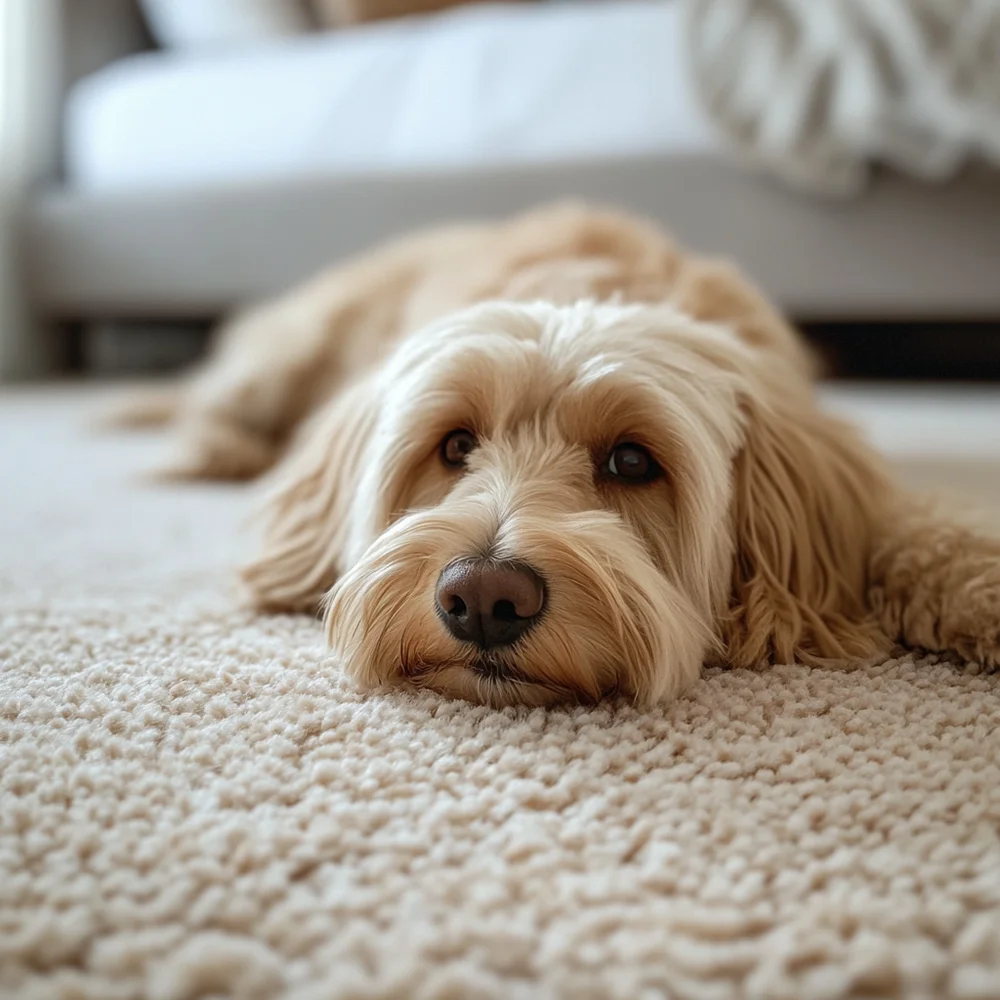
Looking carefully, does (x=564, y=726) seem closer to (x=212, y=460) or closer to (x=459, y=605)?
(x=459, y=605)

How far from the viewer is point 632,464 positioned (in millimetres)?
1308

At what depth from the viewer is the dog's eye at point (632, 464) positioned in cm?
131

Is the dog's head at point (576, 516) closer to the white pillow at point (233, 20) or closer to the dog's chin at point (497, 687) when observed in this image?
the dog's chin at point (497, 687)

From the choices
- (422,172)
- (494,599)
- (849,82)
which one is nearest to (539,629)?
(494,599)

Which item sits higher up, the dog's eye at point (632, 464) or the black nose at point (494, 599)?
the dog's eye at point (632, 464)

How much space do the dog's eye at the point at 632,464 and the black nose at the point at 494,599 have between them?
1.05 ft

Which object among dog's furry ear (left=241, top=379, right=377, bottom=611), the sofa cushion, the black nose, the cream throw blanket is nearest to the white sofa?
the sofa cushion

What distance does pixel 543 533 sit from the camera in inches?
42.4

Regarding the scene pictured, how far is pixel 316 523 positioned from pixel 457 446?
0.29m

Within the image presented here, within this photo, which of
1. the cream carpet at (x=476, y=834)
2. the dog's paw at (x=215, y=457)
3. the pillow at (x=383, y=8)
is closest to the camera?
the cream carpet at (x=476, y=834)

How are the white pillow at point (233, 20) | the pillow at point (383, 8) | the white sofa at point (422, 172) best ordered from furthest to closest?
the white pillow at point (233, 20), the pillow at point (383, 8), the white sofa at point (422, 172)

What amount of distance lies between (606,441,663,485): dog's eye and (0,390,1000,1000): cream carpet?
0.28 metres

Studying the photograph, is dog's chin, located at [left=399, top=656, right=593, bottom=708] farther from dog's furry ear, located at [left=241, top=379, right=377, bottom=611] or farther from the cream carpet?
dog's furry ear, located at [left=241, top=379, right=377, bottom=611]

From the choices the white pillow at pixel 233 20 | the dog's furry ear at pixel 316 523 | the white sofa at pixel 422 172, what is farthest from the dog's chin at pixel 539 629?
the white pillow at pixel 233 20
